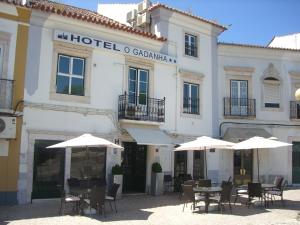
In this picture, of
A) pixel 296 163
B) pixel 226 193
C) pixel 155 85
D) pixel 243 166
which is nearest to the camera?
pixel 226 193

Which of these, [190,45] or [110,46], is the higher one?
[190,45]

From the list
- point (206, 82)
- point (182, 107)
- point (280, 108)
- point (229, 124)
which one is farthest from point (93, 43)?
point (280, 108)

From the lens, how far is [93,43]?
15305 millimetres

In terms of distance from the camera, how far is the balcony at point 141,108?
15.8 meters

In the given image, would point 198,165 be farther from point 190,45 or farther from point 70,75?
point 70,75

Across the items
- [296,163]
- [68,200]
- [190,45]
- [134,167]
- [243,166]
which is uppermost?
[190,45]

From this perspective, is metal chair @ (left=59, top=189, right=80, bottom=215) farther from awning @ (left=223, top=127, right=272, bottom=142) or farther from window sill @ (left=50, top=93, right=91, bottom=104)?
awning @ (left=223, top=127, right=272, bottom=142)

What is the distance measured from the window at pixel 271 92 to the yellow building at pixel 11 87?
1281 centimetres

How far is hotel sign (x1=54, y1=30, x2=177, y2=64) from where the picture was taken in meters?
14.6

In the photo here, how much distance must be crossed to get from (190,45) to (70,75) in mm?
6833

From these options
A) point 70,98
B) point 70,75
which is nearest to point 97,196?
point 70,98

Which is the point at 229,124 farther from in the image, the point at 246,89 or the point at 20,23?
the point at 20,23

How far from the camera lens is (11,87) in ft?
43.3

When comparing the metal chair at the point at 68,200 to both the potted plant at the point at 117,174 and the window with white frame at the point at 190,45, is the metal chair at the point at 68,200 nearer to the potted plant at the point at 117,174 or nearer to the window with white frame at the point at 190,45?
the potted plant at the point at 117,174
